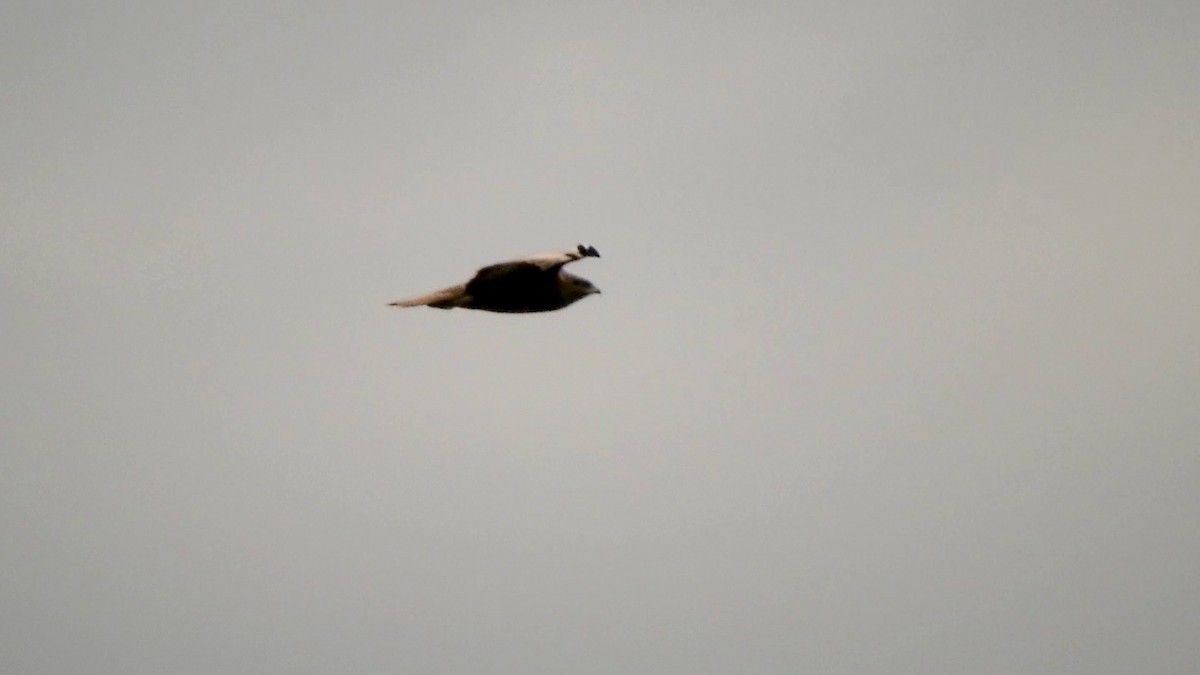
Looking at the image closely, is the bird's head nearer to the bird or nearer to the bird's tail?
the bird

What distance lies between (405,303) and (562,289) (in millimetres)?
1766

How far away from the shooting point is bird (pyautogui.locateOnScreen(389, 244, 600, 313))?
53.4ft

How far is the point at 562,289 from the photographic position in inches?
669

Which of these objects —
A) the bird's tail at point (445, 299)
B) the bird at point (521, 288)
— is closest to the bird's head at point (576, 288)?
the bird at point (521, 288)

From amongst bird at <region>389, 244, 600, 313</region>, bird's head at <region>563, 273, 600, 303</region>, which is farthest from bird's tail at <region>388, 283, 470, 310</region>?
bird's head at <region>563, 273, 600, 303</region>

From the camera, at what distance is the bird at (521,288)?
53.4ft

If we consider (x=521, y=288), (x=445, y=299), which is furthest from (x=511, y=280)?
(x=445, y=299)

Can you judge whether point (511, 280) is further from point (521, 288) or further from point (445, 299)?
point (445, 299)

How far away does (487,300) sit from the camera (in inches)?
665

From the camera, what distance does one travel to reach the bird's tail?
16.9 meters

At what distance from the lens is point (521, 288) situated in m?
16.6

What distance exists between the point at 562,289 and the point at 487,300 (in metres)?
0.82

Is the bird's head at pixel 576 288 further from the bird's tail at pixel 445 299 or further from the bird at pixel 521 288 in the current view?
the bird's tail at pixel 445 299

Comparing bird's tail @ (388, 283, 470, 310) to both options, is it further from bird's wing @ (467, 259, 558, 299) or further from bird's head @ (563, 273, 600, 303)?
bird's head @ (563, 273, 600, 303)
